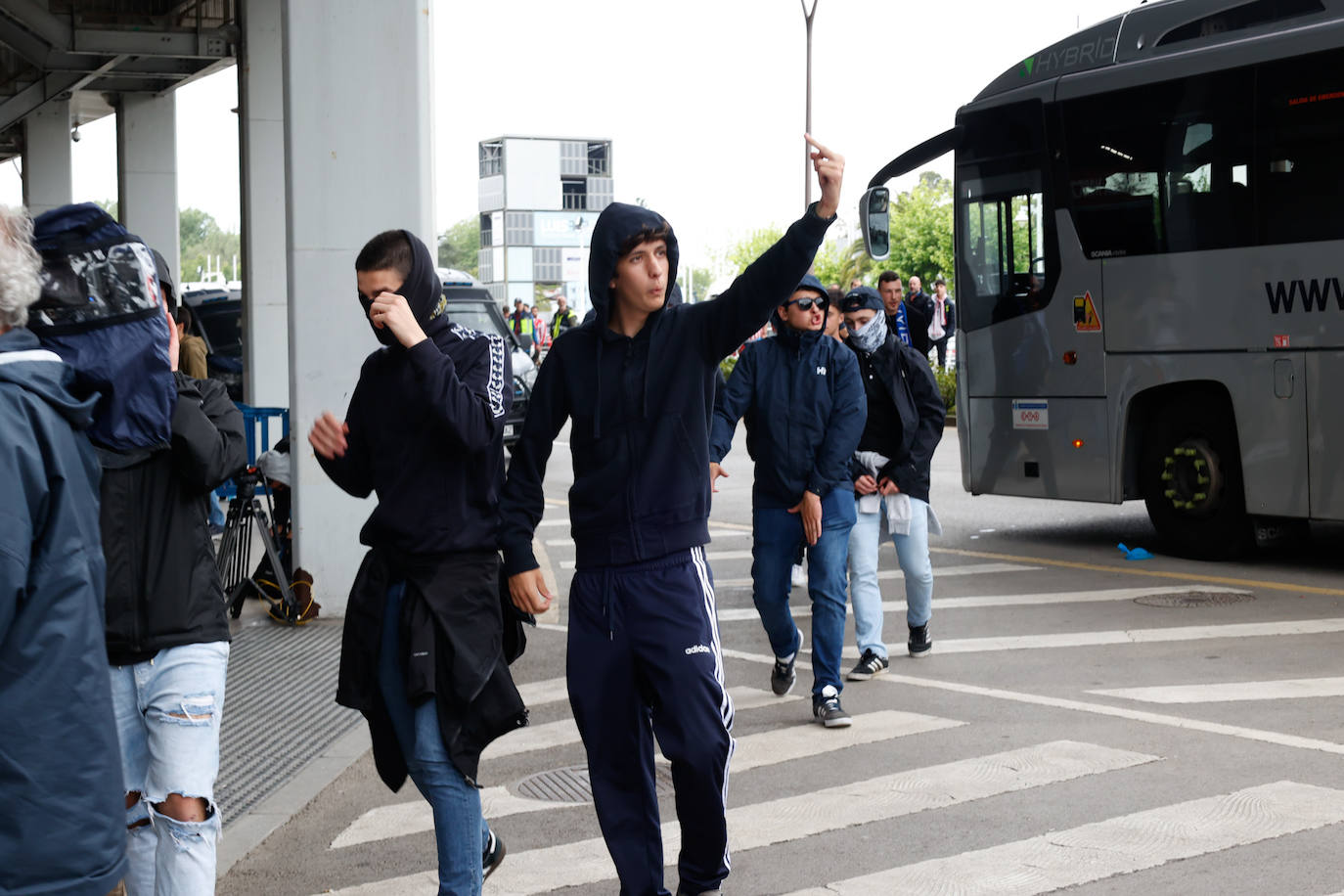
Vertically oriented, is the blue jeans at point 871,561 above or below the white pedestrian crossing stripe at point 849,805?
above

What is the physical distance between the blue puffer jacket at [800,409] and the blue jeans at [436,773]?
10.1 feet

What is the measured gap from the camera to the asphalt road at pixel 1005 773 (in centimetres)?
512

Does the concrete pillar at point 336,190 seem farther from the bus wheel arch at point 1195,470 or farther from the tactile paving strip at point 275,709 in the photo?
the bus wheel arch at point 1195,470

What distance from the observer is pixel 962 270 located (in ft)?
45.4

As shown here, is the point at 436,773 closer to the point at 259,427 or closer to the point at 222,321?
the point at 259,427

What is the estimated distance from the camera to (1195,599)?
10.6 m

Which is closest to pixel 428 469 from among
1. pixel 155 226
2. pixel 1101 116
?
pixel 1101 116

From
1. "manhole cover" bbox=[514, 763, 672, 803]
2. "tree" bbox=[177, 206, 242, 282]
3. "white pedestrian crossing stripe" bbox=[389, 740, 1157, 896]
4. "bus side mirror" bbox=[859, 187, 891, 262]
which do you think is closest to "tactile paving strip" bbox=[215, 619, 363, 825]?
"manhole cover" bbox=[514, 763, 672, 803]

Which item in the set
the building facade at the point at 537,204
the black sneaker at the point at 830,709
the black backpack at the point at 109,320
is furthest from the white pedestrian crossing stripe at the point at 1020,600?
the building facade at the point at 537,204

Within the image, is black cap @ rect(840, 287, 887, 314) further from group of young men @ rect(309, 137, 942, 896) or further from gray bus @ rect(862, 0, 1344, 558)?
group of young men @ rect(309, 137, 942, 896)

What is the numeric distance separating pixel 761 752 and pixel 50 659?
449 centimetres

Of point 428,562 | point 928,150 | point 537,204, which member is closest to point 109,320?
point 428,562

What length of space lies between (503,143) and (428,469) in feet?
328

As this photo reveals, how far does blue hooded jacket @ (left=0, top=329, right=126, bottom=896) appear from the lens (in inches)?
99.0
